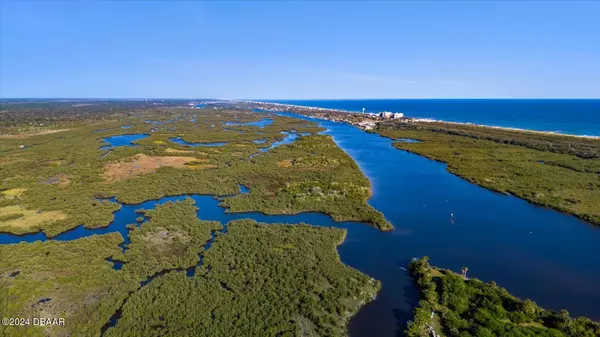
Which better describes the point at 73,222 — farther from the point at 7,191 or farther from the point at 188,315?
the point at 188,315

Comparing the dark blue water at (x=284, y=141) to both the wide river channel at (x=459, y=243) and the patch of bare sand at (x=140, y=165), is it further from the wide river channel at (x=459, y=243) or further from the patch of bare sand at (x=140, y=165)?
the wide river channel at (x=459, y=243)

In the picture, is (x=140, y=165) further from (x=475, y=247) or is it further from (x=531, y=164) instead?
(x=531, y=164)

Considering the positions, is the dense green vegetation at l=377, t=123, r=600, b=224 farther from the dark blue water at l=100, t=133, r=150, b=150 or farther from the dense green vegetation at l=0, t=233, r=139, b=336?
the dark blue water at l=100, t=133, r=150, b=150

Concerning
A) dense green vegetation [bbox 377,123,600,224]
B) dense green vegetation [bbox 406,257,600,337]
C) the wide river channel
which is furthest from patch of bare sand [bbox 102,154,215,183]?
dense green vegetation [bbox 377,123,600,224]

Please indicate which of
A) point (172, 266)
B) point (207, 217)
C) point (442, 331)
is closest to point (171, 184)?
point (207, 217)

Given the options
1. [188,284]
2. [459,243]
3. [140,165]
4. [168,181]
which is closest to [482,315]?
[459,243]
